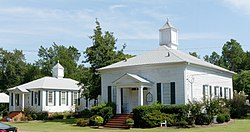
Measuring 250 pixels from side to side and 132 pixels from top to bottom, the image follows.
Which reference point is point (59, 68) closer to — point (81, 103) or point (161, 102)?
Result: point (81, 103)

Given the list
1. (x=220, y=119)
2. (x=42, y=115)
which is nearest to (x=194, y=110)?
(x=220, y=119)

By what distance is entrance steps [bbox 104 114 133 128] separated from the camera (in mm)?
31166

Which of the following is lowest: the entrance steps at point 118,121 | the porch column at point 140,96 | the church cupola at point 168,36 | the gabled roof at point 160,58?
the entrance steps at point 118,121

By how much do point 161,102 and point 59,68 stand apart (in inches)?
1070

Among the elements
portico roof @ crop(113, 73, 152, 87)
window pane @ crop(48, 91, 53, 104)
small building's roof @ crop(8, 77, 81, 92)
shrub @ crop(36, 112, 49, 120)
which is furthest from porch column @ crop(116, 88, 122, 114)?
window pane @ crop(48, 91, 53, 104)

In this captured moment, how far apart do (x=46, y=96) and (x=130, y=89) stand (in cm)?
1539

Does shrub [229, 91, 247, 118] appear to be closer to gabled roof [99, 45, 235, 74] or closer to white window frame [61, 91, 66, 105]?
gabled roof [99, 45, 235, 74]

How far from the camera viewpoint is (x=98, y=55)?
127 ft

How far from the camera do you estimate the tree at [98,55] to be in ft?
127

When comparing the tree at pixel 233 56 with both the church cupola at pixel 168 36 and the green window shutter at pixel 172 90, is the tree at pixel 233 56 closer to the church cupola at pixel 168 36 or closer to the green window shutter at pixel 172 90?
the church cupola at pixel 168 36

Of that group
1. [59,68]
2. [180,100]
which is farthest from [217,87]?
[59,68]

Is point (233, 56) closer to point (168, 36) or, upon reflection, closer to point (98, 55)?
point (168, 36)

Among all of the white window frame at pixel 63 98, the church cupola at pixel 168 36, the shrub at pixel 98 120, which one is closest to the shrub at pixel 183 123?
the shrub at pixel 98 120

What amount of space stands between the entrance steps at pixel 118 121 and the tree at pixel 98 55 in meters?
6.57
